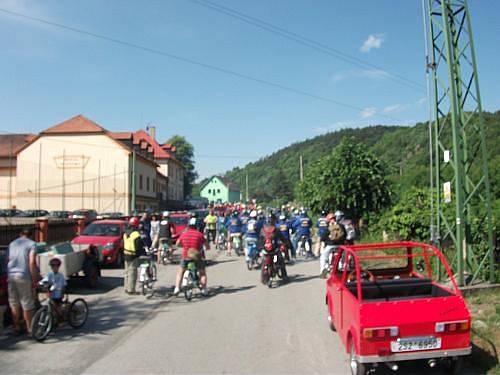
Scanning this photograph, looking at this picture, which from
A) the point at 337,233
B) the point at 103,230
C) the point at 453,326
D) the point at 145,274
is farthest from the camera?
Result: the point at 103,230

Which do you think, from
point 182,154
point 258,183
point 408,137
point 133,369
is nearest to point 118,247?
point 133,369

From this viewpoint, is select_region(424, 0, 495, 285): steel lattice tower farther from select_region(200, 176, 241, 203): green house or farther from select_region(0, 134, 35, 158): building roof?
select_region(200, 176, 241, 203): green house

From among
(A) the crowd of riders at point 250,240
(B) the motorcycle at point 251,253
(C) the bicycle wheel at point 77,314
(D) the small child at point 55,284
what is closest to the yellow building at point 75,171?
(A) the crowd of riders at point 250,240

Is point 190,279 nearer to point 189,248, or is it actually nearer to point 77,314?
point 189,248

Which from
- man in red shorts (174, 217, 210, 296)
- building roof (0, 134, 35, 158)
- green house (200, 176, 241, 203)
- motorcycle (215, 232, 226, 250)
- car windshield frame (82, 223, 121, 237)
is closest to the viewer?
man in red shorts (174, 217, 210, 296)

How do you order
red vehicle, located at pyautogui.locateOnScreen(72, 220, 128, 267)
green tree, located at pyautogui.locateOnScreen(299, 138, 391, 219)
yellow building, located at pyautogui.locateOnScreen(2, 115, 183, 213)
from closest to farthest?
red vehicle, located at pyautogui.locateOnScreen(72, 220, 128, 267) → green tree, located at pyautogui.locateOnScreen(299, 138, 391, 219) → yellow building, located at pyautogui.locateOnScreen(2, 115, 183, 213)

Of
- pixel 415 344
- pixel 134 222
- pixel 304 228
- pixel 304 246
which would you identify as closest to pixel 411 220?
pixel 304 228

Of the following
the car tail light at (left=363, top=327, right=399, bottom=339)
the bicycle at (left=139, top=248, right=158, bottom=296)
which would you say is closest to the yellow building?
the bicycle at (left=139, top=248, right=158, bottom=296)

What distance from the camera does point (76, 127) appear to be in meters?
49.1

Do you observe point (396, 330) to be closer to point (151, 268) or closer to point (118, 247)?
point (151, 268)

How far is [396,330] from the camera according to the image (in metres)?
4.95

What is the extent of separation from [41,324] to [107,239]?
8.38 metres

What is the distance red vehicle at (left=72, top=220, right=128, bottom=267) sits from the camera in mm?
14867

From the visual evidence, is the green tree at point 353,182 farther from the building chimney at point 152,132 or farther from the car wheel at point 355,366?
the building chimney at point 152,132
